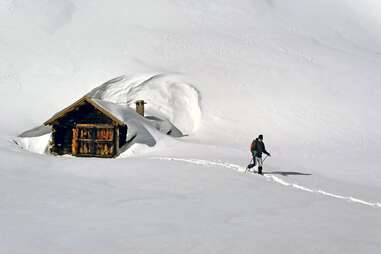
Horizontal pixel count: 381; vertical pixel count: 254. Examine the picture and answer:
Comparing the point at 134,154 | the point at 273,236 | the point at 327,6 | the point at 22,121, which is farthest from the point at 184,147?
the point at 327,6

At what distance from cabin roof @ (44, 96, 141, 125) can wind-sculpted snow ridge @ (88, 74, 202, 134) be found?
726 centimetres

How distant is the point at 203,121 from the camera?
3572cm

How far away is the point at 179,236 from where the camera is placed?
7.01 meters

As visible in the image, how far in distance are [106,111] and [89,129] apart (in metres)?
1.65

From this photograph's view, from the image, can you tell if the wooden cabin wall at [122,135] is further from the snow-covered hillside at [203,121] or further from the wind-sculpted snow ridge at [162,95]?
the wind-sculpted snow ridge at [162,95]

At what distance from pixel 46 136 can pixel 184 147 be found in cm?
881

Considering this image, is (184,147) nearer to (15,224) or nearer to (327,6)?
(15,224)

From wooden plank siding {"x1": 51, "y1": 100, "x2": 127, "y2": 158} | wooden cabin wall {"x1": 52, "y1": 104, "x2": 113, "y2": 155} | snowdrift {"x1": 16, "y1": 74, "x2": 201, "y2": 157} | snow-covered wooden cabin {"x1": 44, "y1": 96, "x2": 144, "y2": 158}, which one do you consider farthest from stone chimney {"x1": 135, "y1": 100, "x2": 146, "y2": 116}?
wooden cabin wall {"x1": 52, "y1": 104, "x2": 113, "y2": 155}

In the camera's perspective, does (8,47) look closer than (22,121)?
No


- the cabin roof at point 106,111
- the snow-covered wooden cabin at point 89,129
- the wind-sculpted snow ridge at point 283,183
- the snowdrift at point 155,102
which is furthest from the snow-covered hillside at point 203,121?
the cabin roof at point 106,111

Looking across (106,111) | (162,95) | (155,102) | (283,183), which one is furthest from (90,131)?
(162,95)

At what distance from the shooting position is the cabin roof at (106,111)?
24.0m

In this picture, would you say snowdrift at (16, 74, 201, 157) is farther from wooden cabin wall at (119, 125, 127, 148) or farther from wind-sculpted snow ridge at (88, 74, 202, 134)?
wooden cabin wall at (119, 125, 127, 148)

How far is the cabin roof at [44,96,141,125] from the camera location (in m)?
24.0
